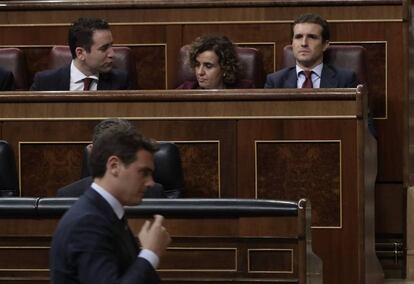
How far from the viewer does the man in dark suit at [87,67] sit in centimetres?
347

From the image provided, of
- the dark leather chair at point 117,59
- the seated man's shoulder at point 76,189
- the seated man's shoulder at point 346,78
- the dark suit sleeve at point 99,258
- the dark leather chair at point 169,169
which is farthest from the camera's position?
the dark leather chair at point 117,59

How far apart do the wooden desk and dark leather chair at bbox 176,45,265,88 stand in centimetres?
54

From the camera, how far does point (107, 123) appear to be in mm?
2570

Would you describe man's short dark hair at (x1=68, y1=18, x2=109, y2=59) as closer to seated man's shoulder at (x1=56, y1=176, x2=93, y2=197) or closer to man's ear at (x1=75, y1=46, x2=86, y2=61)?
man's ear at (x1=75, y1=46, x2=86, y2=61)

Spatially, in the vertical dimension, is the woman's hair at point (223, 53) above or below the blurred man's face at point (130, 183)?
above

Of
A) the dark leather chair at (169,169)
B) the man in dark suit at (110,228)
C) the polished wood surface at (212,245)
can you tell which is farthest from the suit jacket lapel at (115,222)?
the dark leather chair at (169,169)

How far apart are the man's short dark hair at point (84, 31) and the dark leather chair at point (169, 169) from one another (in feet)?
2.43

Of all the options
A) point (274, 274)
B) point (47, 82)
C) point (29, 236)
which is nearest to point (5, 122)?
point (47, 82)

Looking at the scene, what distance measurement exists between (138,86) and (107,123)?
3.75ft

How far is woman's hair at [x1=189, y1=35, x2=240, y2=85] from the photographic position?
3375 millimetres

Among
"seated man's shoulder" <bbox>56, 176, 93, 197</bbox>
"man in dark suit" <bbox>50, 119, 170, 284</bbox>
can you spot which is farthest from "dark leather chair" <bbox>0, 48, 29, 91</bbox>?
"man in dark suit" <bbox>50, 119, 170, 284</bbox>

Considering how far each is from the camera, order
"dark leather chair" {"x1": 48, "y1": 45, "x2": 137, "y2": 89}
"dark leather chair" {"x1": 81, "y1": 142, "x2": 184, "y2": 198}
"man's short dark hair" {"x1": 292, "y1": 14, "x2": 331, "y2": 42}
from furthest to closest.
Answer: "dark leather chair" {"x1": 48, "y1": 45, "x2": 137, "y2": 89}
"man's short dark hair" {"x1": 292, "y1": 14, "x2": 331, "y2": 42}
"dark leather chair" {"x1": 81, "y1": 142, "x2": 184, "y2": 198}

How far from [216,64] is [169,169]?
636 mm

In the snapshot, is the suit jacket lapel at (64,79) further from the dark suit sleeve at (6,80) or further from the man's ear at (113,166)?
the man's ear at (113,166)
